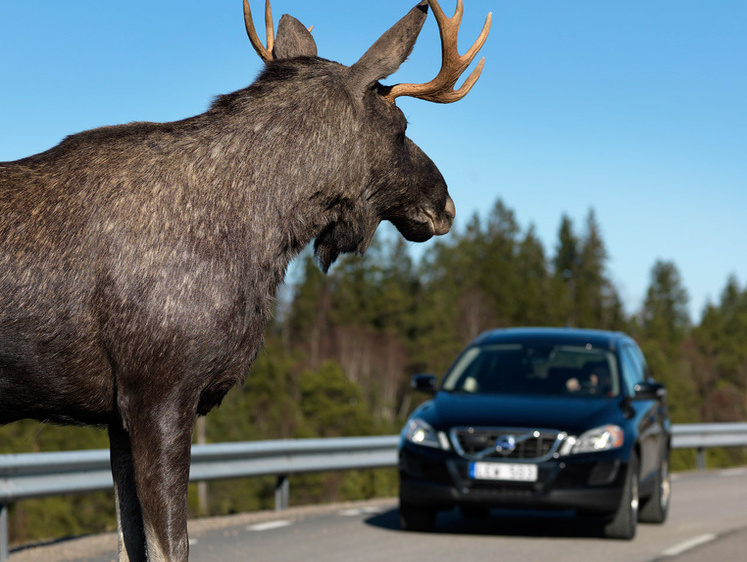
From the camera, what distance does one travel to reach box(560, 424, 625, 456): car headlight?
9.62 m

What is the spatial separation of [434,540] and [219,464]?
2582mm

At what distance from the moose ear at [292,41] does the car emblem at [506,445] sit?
16.0 ft

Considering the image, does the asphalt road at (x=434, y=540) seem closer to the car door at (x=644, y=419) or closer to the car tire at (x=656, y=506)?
the car tire at (x=656, y=506)

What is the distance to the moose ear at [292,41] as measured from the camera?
18.7 ft

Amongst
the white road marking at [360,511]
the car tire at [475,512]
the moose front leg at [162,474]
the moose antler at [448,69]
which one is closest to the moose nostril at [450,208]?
the moose antler at [448,69]

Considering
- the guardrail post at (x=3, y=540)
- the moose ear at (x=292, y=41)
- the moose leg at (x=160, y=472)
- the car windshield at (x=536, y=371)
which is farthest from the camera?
the car windshield at (x=536, y=371)

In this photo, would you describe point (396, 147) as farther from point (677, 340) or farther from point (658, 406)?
point (677, 340)

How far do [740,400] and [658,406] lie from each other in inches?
3817

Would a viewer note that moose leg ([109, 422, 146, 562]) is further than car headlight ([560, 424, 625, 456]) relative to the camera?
No

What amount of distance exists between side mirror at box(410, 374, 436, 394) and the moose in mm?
5711

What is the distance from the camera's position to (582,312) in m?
124

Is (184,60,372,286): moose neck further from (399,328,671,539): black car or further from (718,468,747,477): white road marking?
(718,468,747,477): white road marking

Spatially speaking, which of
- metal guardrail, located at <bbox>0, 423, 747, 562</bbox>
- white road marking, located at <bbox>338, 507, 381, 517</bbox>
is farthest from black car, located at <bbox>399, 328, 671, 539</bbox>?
metal guardrail, located at <bbox>0, 423, 747, 562</bbox>

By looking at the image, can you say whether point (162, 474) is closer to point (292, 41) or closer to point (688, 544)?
point (292, 41)
